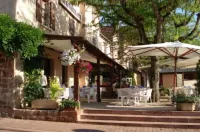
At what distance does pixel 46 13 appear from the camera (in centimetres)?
1645

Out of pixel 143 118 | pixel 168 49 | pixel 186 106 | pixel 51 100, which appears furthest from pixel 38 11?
pixel 186 106

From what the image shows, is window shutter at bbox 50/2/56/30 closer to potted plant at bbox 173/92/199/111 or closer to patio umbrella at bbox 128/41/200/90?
patio umbrella at bbox 128/41/200/90

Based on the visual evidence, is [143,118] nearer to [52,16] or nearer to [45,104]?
[45,104]

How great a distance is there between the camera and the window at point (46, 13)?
1540 centimetres

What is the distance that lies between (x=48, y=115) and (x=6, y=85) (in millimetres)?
2009

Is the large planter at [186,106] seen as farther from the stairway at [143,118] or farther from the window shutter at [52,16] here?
the window shutter at [52,16]

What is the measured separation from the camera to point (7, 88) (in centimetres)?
1214

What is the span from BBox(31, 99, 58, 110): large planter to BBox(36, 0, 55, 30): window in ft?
15.1

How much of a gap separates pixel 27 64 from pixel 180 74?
35.1 m

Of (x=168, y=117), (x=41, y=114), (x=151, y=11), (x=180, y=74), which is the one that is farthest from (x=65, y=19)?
(x=180, y=74)

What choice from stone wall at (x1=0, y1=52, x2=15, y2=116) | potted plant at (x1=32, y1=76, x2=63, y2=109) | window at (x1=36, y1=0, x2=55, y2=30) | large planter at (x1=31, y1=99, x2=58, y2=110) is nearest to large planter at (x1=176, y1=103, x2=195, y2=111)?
potted plant at (x1=32, y1=76, x2=63, y2=109)

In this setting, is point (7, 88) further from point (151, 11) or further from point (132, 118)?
point (151, 11)

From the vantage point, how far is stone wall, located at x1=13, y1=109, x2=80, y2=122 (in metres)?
11.5

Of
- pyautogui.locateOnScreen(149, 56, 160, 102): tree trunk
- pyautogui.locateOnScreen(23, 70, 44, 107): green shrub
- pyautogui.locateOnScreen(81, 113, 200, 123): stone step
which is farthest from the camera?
pyautogui.locateOnScreen(149, 56, 160, 102): tree trunk
